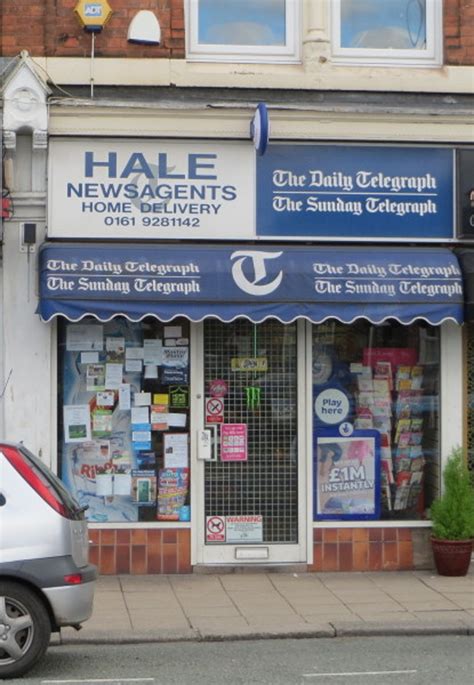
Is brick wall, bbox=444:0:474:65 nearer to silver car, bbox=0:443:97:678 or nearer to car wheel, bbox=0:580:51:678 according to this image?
silver car, bbox=0:443:97:678

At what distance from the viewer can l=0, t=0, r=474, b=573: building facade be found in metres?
10.7

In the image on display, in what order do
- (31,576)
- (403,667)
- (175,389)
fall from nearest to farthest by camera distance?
1. (31,576)
2. (403,667)
3. (175,389)

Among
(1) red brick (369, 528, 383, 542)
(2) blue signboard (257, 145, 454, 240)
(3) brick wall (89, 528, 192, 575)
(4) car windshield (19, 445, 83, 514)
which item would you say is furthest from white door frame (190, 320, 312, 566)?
(4) car windshield (19, 445, 83, 514)

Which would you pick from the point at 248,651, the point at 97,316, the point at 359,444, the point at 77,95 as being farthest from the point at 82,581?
the point at 77,95

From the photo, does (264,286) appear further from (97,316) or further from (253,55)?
(253,55)

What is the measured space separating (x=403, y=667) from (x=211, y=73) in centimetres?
612

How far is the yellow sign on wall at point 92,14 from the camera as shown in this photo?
10.9 m

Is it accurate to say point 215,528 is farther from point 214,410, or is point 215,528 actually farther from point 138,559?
point 214,410

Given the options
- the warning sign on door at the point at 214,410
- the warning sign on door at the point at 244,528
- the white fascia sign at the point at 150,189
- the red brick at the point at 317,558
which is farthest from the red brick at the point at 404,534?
the white fascia sign at the point at 150,189

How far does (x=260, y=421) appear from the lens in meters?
11.2

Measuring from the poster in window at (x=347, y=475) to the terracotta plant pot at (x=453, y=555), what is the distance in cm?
76

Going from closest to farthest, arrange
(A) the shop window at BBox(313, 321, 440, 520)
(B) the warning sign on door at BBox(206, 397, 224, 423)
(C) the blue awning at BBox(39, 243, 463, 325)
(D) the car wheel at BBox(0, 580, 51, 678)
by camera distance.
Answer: (D) the car wheel at BBox(0, 580, 51, 678) < (C) the blue awning at BBox(39, 243, 463, 325) < (B) the warning sign on door at BBox(206, 397, 224, 423) < (A) the shop window at BBox(313, 321, 440, 520)

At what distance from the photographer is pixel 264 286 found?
10586 mm

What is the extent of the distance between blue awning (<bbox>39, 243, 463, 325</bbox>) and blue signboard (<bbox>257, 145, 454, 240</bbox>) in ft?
1.15
